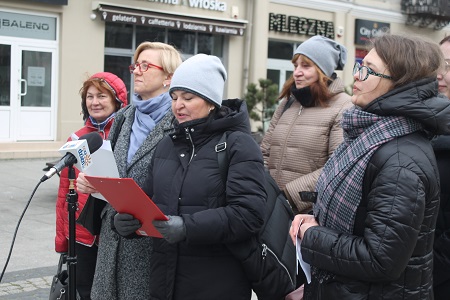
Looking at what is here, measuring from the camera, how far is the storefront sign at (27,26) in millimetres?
15031

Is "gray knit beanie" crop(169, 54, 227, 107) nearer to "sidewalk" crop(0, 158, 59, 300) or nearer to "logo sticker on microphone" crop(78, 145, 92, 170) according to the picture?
"logo sticker on microphone" crop(78, 145, 92, 170)

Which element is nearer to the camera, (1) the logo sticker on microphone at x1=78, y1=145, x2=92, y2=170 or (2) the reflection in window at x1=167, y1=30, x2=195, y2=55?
(1) the logo sticker on microphone at x1=78, y1=145, x2=92, y2=170

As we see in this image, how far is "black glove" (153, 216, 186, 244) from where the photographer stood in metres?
2.65

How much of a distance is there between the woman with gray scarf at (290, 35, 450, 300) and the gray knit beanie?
2.43 feet

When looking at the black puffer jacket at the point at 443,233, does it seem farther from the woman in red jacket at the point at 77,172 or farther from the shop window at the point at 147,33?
the shop window at the point at 147,33

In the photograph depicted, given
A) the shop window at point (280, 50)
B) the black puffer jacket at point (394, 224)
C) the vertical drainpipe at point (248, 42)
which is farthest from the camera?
the shop window at point (280, 50)

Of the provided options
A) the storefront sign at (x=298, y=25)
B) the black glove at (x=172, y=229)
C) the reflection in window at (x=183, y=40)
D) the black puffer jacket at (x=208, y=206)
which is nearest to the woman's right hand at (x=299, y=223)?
the black puffer jacket at (x=208, y=206)

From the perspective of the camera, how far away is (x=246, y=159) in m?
2.85

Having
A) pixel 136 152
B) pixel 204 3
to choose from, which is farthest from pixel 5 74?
pixel 136 152

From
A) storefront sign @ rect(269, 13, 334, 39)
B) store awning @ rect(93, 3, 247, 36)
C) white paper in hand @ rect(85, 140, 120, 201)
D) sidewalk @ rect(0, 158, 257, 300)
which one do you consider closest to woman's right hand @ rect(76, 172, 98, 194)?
white paper in hand @ rect(85, 140, 120, 201)

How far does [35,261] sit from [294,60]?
12.5ft

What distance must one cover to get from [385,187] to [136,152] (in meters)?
1.58

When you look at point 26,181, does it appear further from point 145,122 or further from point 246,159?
point 246,159

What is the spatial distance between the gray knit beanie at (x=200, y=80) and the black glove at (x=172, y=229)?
0.64 meters
